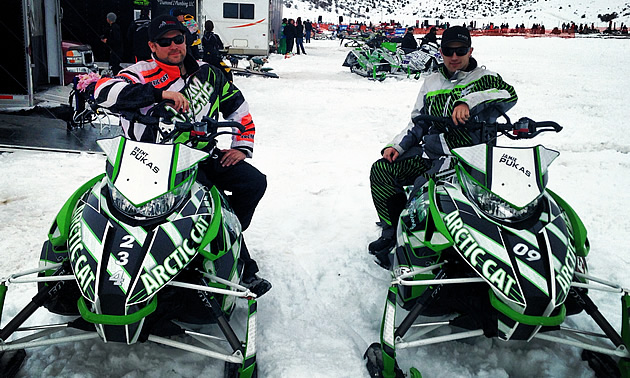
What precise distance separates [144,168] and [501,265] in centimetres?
156

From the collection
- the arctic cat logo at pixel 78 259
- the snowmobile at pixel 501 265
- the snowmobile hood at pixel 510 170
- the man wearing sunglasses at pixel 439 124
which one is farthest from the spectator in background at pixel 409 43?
the arctic cat logo at pixel 78 259

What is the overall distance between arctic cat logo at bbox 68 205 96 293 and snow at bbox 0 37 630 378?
58 centimetres

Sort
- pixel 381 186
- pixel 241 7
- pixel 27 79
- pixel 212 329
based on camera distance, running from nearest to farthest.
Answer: pixel 212 329 → pixel 381 186 → pixel 27 79 → pixel 241 7

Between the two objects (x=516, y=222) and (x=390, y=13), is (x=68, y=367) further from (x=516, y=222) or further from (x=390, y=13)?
(x=390, y=13)

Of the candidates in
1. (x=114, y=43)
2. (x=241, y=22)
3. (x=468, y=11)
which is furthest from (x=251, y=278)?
(x=468, y=11)

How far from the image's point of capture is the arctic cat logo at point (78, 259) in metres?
2.04

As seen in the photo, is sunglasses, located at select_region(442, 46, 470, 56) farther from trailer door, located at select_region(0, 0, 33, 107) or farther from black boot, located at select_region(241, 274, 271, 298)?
trailer door, located at select_region(0, 0, 33, 107)

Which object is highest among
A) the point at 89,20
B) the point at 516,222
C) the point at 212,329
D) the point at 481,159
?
the point at 89,20

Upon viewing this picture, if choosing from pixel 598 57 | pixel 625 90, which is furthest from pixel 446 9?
pixel 625 90

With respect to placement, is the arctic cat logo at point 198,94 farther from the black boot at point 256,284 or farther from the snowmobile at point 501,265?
the snowmobile at point 501,265

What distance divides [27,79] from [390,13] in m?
79.2

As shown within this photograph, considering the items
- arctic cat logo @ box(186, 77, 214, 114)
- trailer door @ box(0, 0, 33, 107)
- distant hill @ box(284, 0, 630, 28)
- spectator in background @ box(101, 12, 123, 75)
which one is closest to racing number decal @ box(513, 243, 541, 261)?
arctic cat logo @ box(186, 77, 214, 114)

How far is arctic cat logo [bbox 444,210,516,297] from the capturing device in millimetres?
2146

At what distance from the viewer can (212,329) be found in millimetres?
2824
